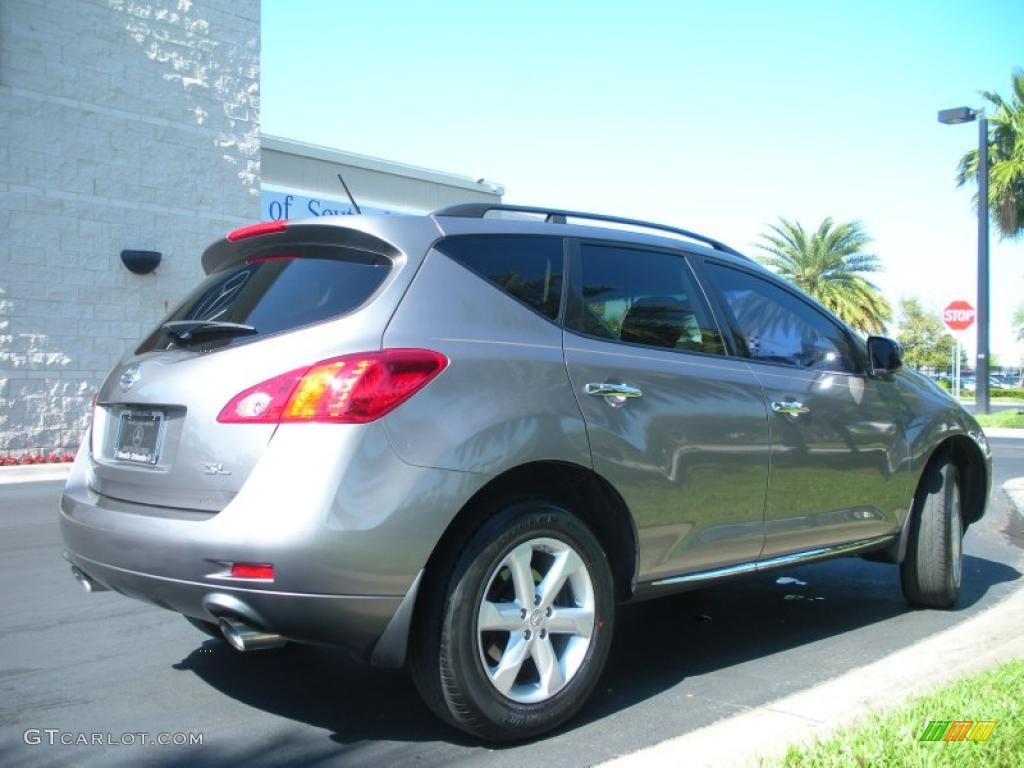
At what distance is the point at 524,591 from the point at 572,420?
624 mm

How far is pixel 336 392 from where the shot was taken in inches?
123

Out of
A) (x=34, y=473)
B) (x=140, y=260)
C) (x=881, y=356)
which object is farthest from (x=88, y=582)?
(x=140, y=260)

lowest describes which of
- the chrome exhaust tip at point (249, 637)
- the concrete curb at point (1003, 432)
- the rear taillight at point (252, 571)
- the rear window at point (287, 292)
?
the concrete curb at point (1003, 432)

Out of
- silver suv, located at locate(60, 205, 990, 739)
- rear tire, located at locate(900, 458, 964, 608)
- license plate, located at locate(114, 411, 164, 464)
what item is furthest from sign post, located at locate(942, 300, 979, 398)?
license plate, located at locate(114, 411, 164, 464)

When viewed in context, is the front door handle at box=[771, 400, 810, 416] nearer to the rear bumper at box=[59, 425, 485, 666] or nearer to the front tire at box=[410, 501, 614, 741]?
the front tire at box=[410, 501, 614, 741]

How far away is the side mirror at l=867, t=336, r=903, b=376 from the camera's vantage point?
5195 mm

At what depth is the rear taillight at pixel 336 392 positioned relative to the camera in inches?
123

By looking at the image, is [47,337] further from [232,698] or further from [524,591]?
[524,591]

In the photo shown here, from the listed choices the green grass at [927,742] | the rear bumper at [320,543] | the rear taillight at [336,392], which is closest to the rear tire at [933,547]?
the green grass at [927,742]

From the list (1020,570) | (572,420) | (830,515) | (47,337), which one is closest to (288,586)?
(572,420)

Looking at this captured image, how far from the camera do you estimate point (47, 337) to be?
1458 centimetres

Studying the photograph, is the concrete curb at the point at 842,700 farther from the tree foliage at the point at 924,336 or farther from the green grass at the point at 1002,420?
the tree foliage at the point at 924,336

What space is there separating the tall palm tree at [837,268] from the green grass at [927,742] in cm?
3537

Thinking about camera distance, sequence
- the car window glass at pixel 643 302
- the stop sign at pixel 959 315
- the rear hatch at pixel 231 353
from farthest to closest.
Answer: the stop sign at pixel 959 315 < the car window glass at pixel 643 302 < the rear hatch at pixel 231 353
